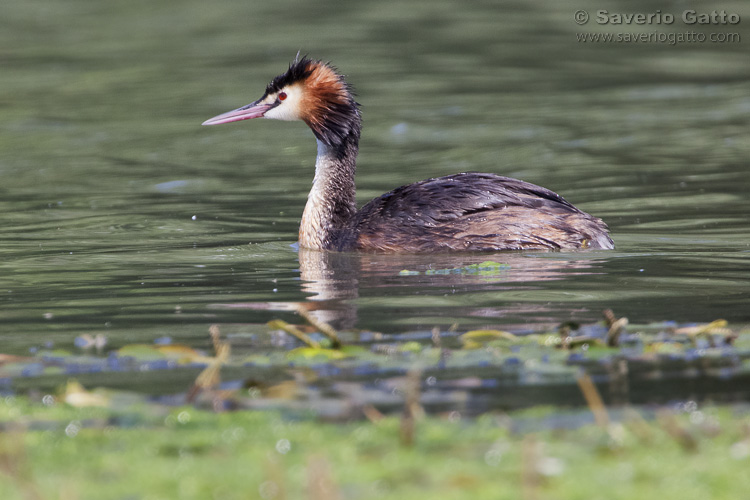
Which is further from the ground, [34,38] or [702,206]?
[34,38]

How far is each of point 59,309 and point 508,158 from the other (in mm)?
10130

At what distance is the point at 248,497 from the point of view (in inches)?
150

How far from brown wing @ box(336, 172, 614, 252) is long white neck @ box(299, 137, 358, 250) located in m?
0.58

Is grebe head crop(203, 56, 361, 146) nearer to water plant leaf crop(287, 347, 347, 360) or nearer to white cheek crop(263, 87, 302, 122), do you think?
white cheek crop(263, 87, 302, 122)

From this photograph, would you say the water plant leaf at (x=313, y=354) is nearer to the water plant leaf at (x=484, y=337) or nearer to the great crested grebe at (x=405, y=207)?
the water plant leaf at (x=484, y=337)

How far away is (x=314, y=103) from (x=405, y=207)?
5.22 feet

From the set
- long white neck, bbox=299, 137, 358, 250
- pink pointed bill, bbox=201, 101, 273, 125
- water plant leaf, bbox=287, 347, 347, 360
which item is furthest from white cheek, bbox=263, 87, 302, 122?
water plant leaf, bbox=287, 347, 347, 360

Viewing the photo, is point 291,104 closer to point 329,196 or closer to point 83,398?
point 329,196

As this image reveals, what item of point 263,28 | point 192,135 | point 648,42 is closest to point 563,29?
point 648,42

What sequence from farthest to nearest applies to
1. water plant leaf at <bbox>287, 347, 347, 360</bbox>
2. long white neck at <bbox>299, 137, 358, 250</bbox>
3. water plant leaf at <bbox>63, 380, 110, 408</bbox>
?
long white neck at <bbox>299, 137, 358, 250</bbox> < water plant leaf at <bbox>287, 347, 347, 360</bbox> < water plant leaf at <bbox>63, 380, 110, 408</bbox>

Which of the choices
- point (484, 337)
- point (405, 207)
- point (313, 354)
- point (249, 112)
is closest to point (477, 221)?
point (405, 207)

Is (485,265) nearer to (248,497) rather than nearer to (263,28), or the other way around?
(248,497)

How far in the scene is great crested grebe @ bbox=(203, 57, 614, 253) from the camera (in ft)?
32.8

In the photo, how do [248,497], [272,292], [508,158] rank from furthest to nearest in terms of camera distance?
1. [508,158]
2. [272,292]
3. [248,497]
